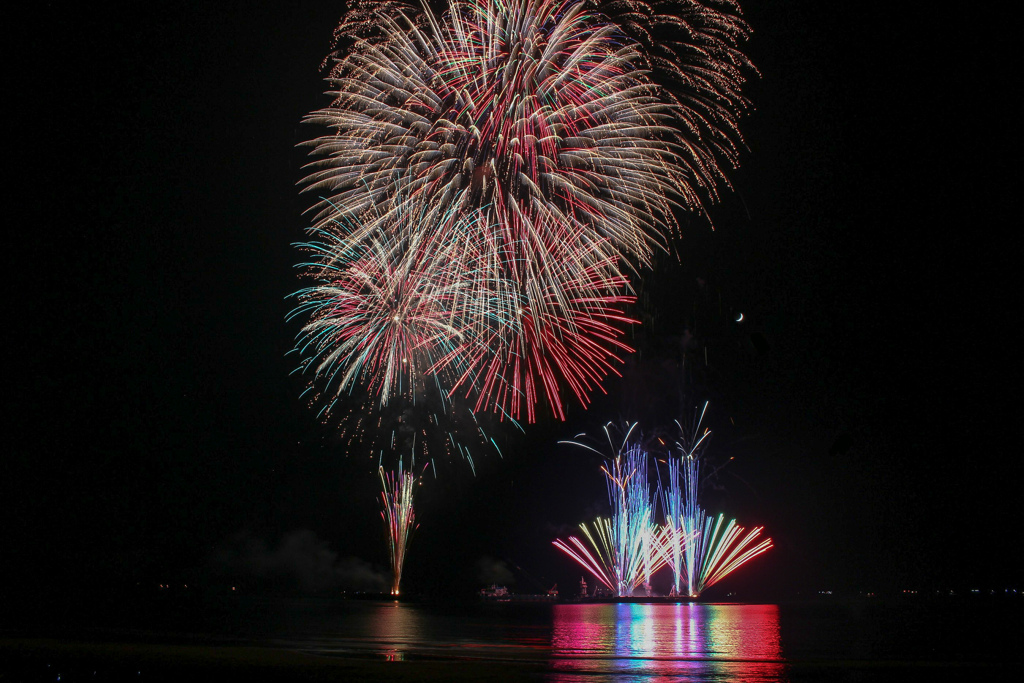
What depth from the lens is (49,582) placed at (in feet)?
241

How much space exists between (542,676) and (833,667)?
22.6 ft

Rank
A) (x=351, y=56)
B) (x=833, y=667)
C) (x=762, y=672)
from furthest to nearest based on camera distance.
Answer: (x=351, y=56) → (x=833, y=667) → (x=762, y=672)

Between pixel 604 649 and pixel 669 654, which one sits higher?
pixel 669 654

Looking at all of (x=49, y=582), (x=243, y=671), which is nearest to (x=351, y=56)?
(x=243, y=671)

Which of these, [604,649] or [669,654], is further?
[604,649]

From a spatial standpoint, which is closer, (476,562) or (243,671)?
(243,671)

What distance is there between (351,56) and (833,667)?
65.2 ft

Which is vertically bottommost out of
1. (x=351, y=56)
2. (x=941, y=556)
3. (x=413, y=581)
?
(x=413, y=581)

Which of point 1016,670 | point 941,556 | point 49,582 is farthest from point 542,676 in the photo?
point 941,556

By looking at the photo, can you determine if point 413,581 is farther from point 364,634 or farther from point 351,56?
point 351,56

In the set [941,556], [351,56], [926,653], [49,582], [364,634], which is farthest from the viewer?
[941,556]

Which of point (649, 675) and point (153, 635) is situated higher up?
point (649, 675)

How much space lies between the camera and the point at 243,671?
14.1 m

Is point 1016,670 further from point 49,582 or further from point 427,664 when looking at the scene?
point 49,582
